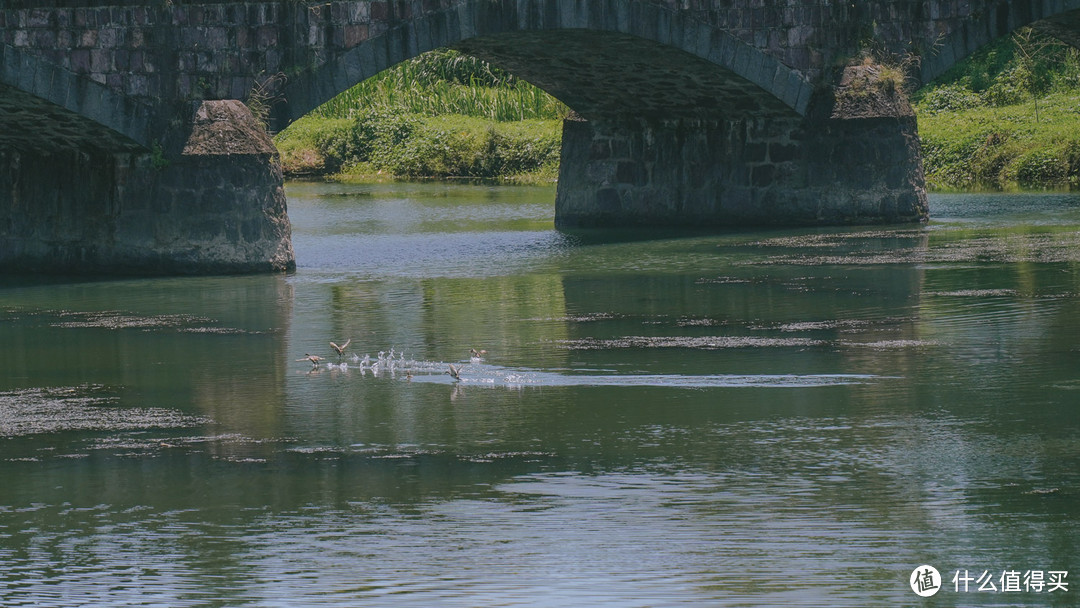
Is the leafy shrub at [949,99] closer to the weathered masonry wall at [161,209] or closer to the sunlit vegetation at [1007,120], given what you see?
the sunlit vegetation at [1007,120]

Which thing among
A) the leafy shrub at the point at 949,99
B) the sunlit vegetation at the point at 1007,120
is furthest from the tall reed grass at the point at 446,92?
the sunlit vegetation at the point at 1007,120

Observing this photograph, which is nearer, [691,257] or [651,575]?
[651,575]

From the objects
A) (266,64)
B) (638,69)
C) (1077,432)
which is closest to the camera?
(1077,432)

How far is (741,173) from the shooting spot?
26.4 m

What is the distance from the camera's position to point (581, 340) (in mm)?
14172

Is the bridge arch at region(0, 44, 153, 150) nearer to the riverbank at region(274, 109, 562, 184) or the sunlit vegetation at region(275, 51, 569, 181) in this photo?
the riverbank at region(274, 109, 562, 184)

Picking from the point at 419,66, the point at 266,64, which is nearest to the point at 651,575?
the point at 266,64

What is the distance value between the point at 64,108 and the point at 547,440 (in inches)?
396

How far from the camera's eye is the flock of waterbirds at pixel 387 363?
12.6 meters

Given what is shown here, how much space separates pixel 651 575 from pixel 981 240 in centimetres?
Result: 1614

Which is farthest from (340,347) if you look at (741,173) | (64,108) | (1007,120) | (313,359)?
(1007,120)

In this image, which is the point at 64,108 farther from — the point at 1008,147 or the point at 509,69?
the point at 1008,147

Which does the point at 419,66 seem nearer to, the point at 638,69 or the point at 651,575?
the point at 638,69

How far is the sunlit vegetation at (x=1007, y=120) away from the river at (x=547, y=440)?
1478 cm
